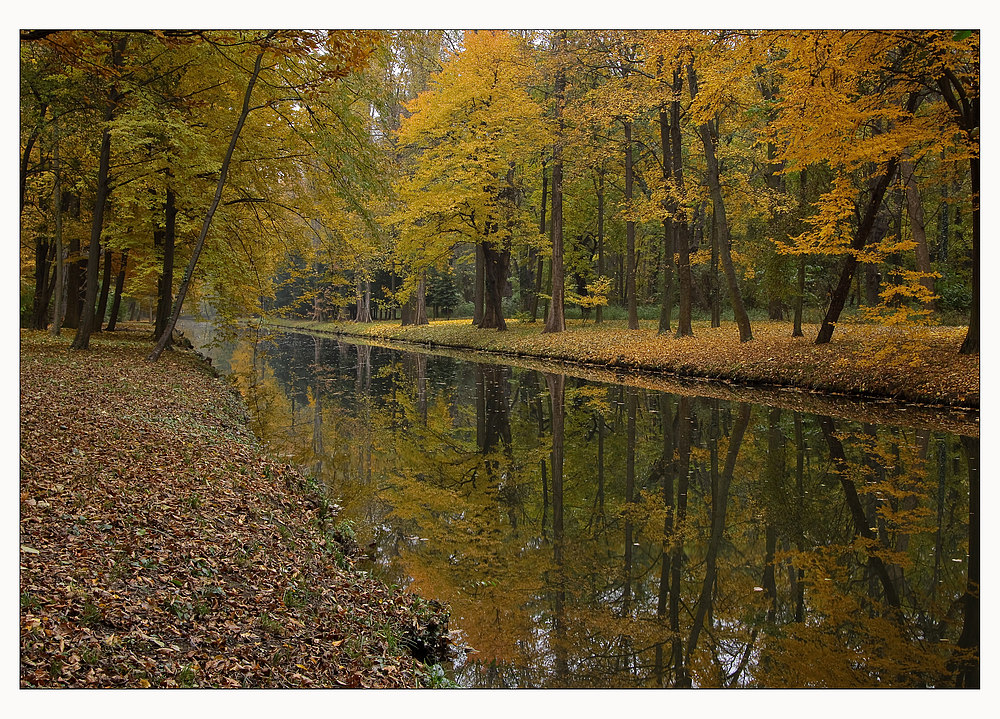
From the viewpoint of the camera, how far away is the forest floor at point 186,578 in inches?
133

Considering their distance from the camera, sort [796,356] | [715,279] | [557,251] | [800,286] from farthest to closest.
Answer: [715,279] < [557,251] < [800,286] < [796,356]

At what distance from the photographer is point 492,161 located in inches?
937

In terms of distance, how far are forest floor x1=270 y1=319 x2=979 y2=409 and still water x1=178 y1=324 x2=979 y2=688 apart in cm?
193

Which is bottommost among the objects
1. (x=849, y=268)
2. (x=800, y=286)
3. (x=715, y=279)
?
(x=800, y=286)

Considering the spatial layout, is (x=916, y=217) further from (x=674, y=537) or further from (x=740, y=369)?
(x=674, y=537)

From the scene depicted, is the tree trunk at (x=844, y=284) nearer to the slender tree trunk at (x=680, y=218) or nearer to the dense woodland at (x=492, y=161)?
the dense woodland at (x=492, y=161)

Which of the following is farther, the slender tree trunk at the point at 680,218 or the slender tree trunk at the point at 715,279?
the slender tree trunk at the point at 715,279

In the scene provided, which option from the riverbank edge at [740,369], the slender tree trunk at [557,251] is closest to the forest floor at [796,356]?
the riverbank edge at [740,369]

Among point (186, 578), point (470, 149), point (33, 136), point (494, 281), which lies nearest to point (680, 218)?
point (470, 149)

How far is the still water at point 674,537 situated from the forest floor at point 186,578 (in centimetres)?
Answer: 55

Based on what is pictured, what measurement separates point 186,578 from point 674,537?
412cm
